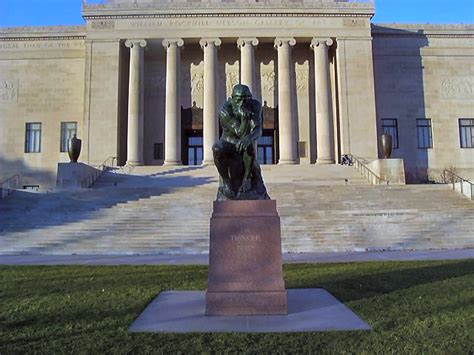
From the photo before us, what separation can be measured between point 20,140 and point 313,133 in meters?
23.8

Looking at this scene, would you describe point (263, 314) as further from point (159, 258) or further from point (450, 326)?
point (159, 258)

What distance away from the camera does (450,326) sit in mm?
5719

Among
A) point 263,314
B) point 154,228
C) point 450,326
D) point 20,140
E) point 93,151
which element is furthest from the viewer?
point 20,140

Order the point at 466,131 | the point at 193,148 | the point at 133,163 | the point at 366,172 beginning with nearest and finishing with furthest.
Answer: the point at 366,172, the point at 133,163, the point at 466,131, the point at 193,148

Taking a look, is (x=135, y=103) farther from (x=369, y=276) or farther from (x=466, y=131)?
(x=369, y=276)

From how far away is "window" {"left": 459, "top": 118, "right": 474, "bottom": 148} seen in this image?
121ft

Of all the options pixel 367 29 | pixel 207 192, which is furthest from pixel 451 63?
pixel 207 192

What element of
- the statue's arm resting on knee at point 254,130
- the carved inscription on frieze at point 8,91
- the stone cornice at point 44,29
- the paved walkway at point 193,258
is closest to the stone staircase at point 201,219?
the paved walkway at point 193,258

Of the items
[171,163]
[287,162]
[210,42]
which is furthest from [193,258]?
[210,42]

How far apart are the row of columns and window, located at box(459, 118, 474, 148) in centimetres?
1123

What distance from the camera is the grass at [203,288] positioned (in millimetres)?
4969

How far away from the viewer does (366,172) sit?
94.4 ft

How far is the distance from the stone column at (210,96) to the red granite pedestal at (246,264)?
26054 mm

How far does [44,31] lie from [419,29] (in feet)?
103
